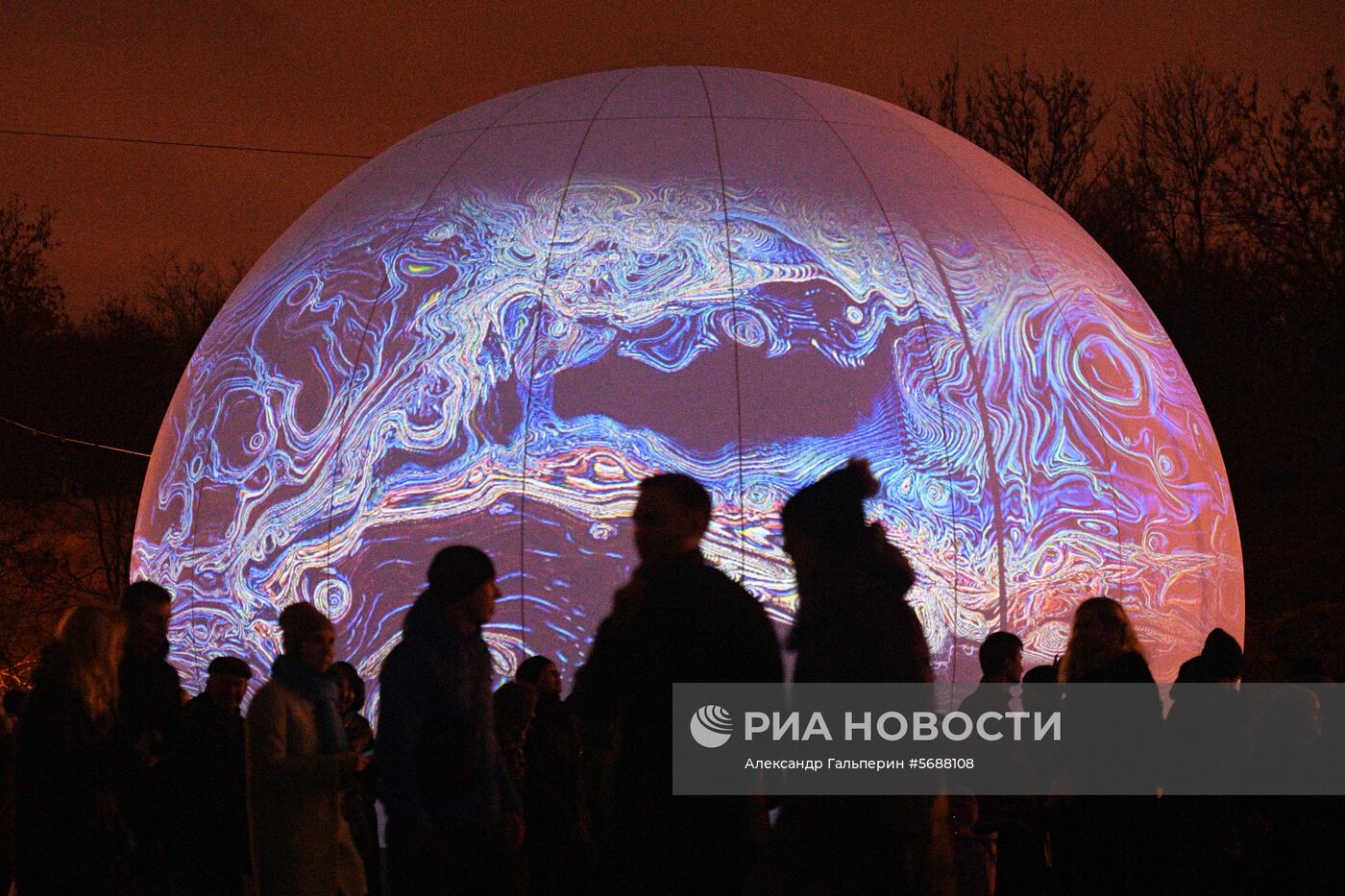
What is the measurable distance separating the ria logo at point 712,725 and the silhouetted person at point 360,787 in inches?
79.6

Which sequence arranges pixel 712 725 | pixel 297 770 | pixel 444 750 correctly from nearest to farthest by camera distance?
pixel 712 725 → pixel 444 750 → pixel 297 770

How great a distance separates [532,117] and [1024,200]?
3257 mm

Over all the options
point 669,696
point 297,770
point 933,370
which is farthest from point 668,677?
point 933,370

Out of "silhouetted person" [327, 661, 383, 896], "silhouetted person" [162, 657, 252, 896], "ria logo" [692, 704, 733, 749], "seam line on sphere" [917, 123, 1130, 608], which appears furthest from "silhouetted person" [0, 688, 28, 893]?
"seam line on sphere" [917, 123, 1130, 608]

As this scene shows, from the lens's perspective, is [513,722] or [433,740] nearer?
[433,740]

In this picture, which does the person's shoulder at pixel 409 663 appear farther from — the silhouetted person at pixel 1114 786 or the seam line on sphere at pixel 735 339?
the seam line on sphere at pixel 735 339

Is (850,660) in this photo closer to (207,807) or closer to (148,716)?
(207,807)

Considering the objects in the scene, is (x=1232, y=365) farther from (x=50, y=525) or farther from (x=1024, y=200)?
(x=50, y=525)

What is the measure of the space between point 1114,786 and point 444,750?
91.9 inches

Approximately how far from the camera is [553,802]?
6414mm

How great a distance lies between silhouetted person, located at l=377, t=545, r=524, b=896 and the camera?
4.70 metres

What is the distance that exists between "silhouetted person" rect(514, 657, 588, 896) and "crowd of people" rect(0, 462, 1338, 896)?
0.01 meters

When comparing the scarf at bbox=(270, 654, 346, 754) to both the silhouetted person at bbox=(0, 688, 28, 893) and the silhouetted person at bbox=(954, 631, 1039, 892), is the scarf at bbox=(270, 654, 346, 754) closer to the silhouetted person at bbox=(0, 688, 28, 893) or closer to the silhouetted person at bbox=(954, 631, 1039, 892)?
the silhouetted person at bbox=(0, 688, 28, 893)

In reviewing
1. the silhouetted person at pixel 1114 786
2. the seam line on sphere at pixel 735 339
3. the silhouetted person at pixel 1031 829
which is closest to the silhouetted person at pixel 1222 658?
the silhouetted person at pixel 1031 829
